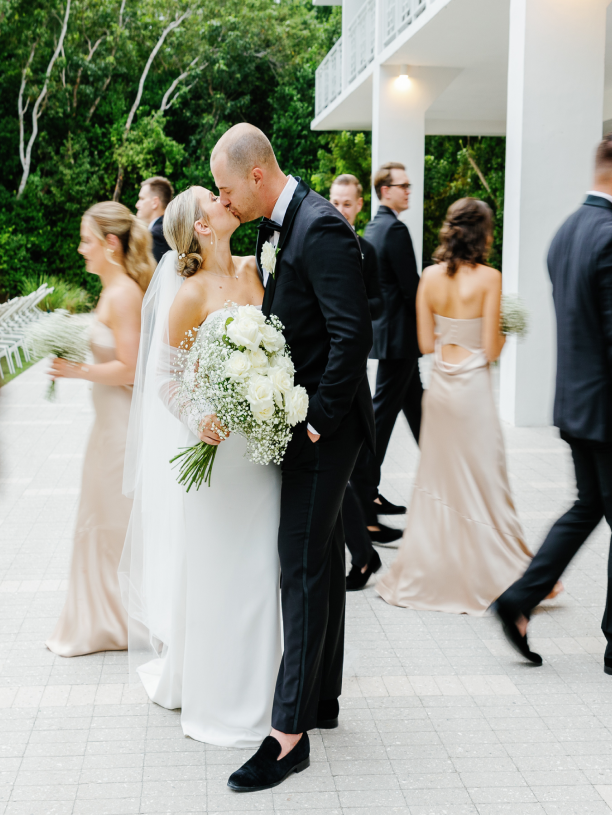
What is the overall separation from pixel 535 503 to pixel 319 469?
12.7 ft

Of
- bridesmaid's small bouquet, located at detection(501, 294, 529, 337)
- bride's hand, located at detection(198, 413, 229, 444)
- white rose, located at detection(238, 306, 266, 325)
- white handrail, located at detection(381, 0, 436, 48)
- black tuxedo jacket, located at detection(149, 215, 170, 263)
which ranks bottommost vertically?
bride's hand, located at detection(198, 413, 229, 444)

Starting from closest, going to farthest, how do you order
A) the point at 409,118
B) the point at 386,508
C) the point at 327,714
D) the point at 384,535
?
the point at 327,714
the point at 384,535
the point at 386,508
the point at 409,118

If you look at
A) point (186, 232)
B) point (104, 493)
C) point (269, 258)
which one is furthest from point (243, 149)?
point (104, 493)

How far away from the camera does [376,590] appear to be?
479cm

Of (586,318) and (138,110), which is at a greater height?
(138,110)

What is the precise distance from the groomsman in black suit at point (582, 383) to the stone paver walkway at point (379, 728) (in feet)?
1.15

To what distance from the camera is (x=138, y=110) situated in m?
30.4

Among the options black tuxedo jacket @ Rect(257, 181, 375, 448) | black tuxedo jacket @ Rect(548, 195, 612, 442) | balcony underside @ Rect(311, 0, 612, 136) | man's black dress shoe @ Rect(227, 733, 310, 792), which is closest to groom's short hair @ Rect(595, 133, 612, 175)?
black tuxedo jacket @ Rect(548, 195, 612, 442)

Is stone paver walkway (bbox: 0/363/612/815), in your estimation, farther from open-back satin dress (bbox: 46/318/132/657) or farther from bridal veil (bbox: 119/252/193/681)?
bridal veil (bbox: 119/252/193/681)

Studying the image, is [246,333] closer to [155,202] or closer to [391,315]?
[391,315]

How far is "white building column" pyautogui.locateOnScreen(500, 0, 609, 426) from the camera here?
30.7ft

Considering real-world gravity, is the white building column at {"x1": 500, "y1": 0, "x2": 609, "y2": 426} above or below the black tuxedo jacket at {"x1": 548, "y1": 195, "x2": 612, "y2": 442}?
above

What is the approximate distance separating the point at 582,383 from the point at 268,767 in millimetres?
1930

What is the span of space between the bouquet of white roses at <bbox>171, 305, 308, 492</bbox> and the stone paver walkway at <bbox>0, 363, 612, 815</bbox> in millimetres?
1127
